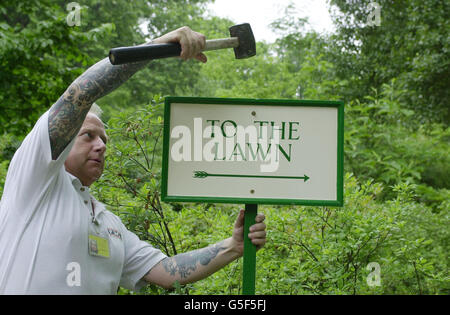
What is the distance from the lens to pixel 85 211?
2.00m

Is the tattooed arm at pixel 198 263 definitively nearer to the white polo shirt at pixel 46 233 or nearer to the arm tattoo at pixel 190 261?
the arm tattoo at pixel 190 261

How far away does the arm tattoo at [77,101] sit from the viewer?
72.1 inches

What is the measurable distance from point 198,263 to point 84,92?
949mm

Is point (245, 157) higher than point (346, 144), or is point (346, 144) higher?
point (346, 144)

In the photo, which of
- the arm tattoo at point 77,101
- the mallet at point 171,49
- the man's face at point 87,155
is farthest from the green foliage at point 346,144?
the mallet at point 171,49

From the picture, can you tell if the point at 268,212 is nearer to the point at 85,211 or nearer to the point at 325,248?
the point at 325,248

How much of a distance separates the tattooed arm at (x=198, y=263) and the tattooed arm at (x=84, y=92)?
2.50 feet

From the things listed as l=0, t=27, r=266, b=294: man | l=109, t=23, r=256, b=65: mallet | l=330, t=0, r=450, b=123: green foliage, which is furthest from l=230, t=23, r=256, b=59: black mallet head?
l=330, t=0, r=450, b=123: green foliage

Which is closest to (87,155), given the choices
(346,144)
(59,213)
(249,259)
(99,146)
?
(99,146)

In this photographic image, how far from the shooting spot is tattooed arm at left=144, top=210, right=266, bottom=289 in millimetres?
2170

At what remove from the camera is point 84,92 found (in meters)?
1.84

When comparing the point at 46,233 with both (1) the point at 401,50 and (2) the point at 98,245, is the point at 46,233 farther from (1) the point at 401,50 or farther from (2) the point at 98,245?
(1) the point at 401,50

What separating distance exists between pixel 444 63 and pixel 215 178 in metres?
5.96
